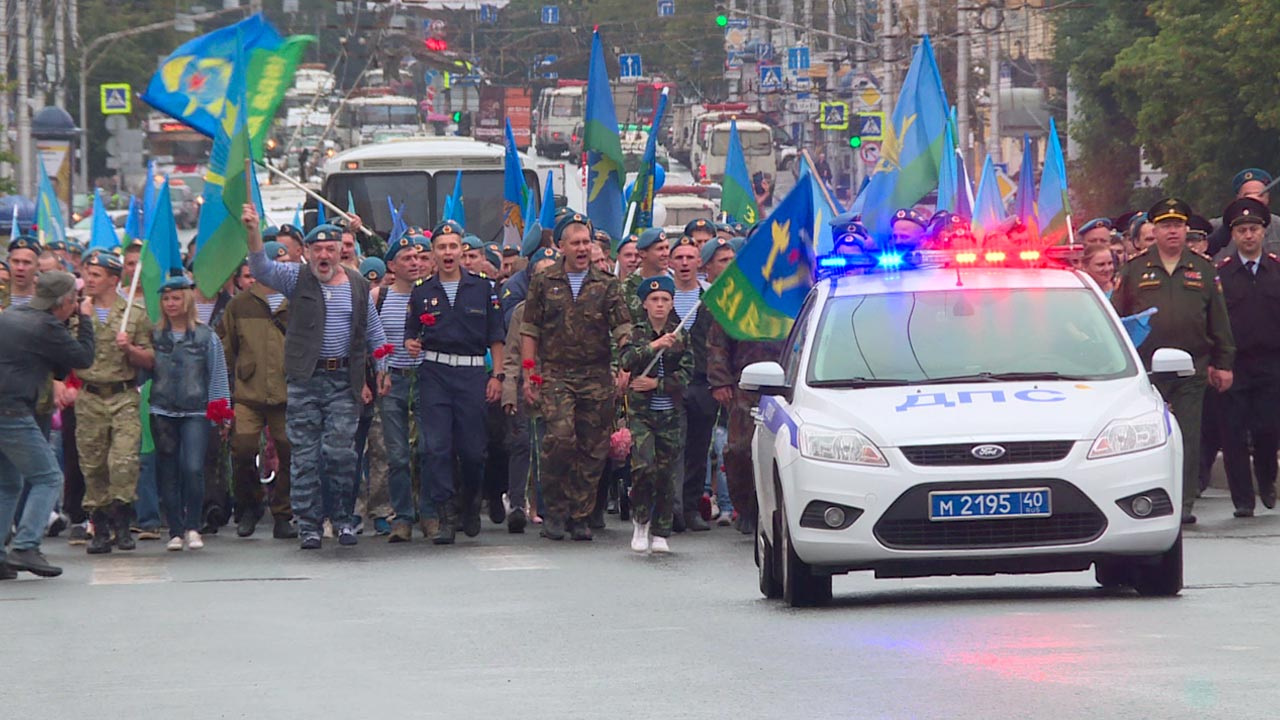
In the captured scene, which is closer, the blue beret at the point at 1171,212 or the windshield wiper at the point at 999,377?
the windshield wiper at the point at 999,377

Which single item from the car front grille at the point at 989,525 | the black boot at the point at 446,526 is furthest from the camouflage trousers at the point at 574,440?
the car front grille at the point at 989,525

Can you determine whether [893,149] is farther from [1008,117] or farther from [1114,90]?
[1008,117]

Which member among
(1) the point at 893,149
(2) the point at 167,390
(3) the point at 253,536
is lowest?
(3) the point at 253,536

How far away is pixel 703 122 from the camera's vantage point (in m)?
75.4

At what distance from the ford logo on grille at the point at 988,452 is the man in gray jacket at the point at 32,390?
6061 millimetres

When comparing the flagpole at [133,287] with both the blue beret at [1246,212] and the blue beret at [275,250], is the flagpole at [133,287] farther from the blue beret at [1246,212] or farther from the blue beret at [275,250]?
the blue beret at [1246,212]

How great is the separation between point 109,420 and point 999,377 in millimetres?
7132

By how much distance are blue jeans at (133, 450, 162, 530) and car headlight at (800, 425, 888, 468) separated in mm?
6577

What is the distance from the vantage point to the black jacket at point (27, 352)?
14.5 metres

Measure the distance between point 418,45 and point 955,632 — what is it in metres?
82.8

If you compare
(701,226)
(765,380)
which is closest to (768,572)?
(765,380)

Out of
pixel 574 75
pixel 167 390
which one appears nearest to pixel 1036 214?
pixel 167 390

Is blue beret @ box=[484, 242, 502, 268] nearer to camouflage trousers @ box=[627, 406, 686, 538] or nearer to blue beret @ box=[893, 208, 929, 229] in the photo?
blue beret @ box=[893, 208, 929, 229]

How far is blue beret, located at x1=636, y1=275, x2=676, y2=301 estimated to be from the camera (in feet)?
52.7
